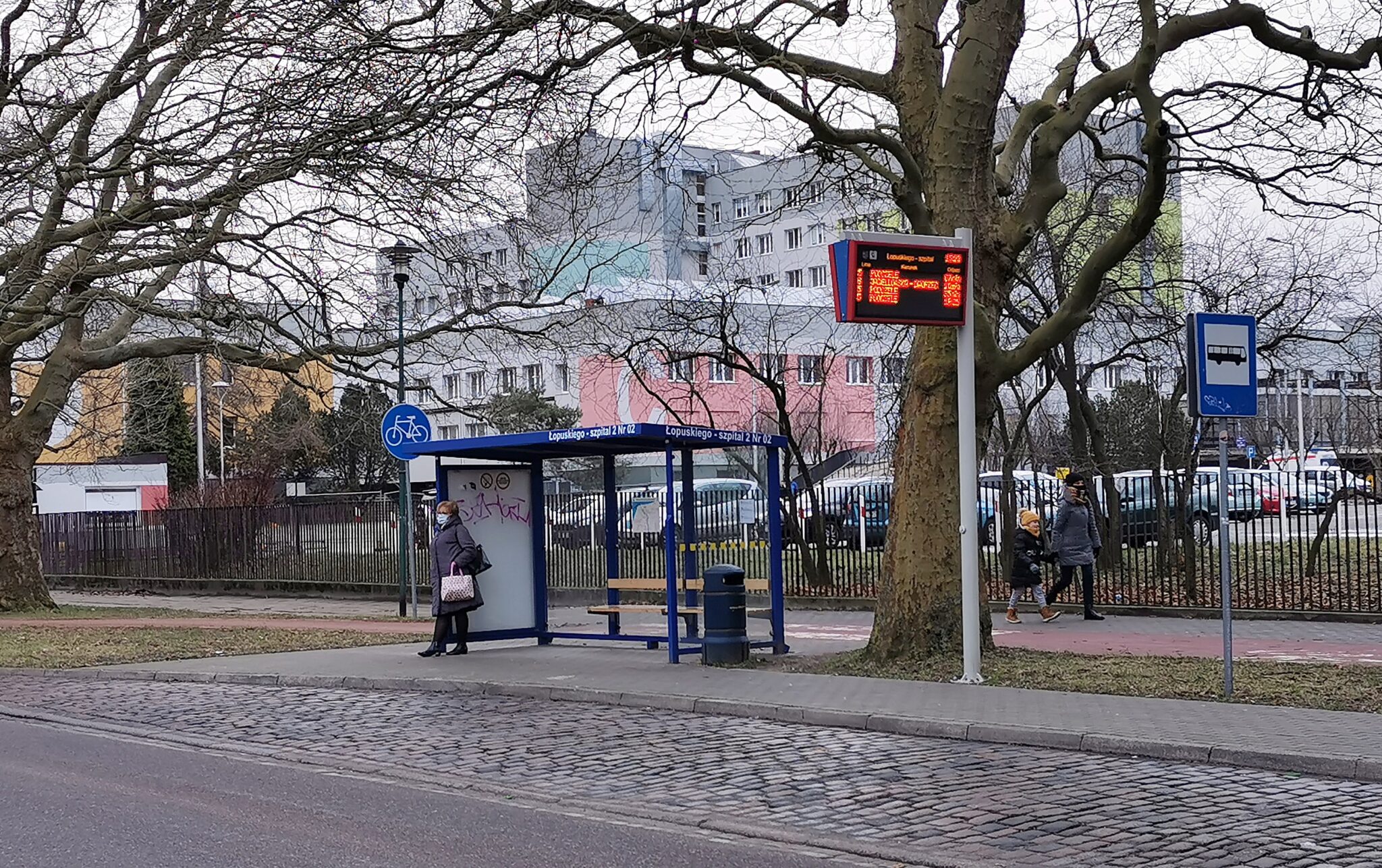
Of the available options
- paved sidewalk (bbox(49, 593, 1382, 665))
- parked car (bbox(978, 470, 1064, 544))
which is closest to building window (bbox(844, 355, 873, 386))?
parked car (bbox(978, 470, 1064, 544))

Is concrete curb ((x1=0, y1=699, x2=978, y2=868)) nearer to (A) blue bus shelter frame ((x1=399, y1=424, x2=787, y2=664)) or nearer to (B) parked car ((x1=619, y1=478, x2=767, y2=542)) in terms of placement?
(A) blue bus shelter frame ((x1=399, y1=424, x2=787, y2=664))

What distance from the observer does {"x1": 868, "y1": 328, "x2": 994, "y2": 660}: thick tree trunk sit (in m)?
14.5

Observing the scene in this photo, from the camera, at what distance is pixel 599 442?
53.2ft

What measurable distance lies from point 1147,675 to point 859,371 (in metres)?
41.2

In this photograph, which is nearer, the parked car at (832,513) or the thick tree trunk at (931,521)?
the thick tree trunk at (931,521)

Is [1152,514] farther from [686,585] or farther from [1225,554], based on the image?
[1225,554]

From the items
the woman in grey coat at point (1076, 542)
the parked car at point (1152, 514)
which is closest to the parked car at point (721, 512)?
the woman in grey coat at point (1076, 542)

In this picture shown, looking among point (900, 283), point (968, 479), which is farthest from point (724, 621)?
point (900, 283)

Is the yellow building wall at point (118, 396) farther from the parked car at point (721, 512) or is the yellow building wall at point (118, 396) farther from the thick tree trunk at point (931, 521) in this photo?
the thick tree trunk at point (931, 521)

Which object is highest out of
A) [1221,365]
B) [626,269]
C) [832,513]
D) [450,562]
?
[626,269]

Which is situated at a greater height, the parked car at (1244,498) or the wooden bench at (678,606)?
the parked car at (1244,498)

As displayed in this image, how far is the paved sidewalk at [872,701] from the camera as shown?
1002cm

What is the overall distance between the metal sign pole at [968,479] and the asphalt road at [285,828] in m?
5.77

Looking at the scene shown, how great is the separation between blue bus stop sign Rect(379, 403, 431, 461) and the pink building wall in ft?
71.6
